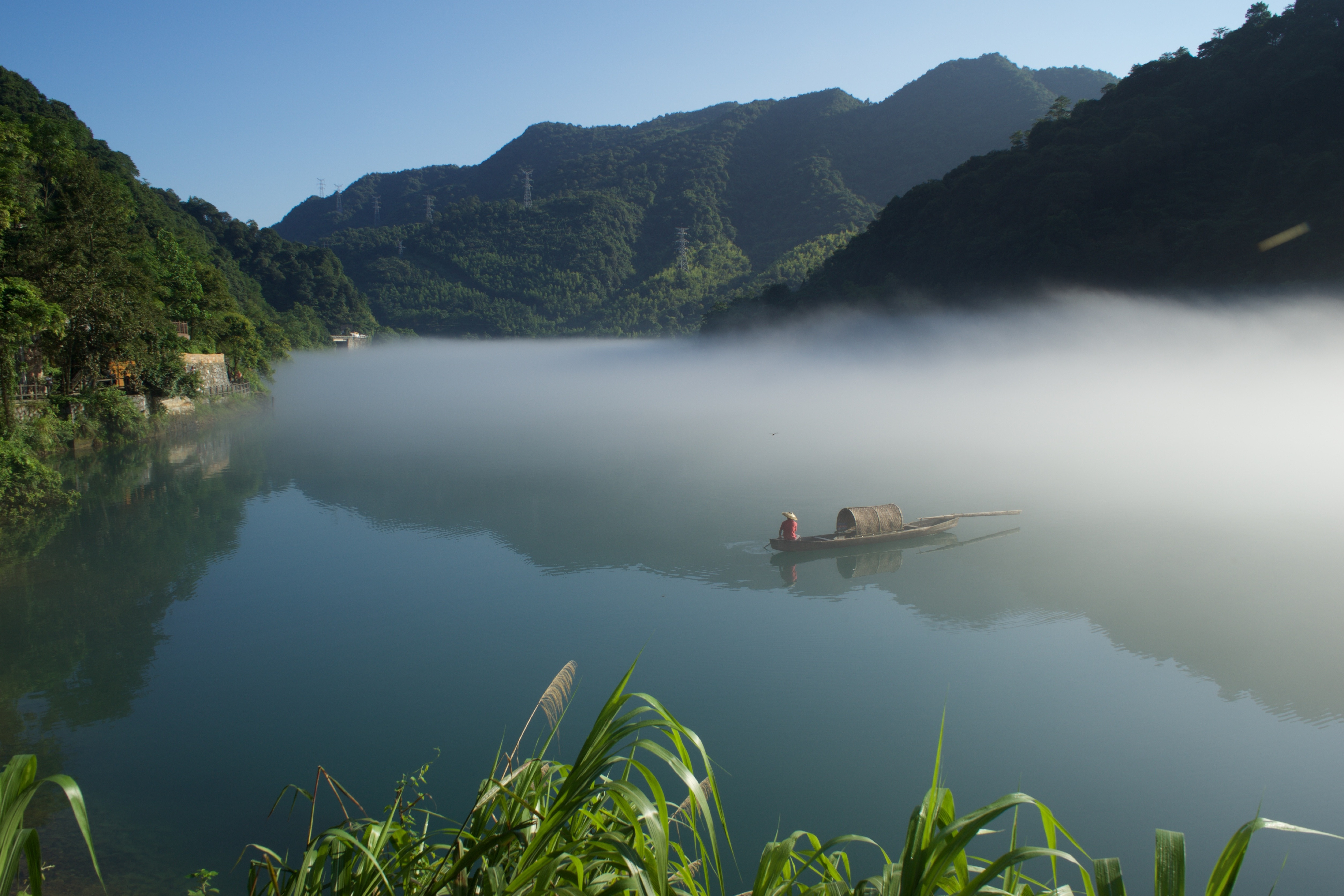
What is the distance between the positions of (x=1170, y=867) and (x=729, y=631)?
753 centimetres

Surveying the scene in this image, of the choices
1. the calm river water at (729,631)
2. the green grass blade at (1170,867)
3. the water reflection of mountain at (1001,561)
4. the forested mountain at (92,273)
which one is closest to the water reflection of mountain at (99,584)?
the calm river water at (729,631)

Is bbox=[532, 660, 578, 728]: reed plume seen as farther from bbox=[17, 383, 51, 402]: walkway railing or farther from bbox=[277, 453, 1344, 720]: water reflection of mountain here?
bbox=[17, 383, 51, 402]: walkway railing

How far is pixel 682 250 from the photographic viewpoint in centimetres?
11331

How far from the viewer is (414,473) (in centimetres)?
2011

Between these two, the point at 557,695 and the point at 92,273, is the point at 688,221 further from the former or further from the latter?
the point at 557,695

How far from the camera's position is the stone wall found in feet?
99.7

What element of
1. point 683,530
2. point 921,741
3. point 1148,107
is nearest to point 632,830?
point 921,741

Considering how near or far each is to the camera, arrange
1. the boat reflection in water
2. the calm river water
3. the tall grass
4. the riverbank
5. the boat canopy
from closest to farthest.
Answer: the tall grass
the calm river water
the boat reflection in water
the boat canopy
the riverbank

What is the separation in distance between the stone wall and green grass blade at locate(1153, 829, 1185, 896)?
107 feet

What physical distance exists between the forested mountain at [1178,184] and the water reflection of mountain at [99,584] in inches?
1465

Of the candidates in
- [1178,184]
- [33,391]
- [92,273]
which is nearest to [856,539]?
[92,273]

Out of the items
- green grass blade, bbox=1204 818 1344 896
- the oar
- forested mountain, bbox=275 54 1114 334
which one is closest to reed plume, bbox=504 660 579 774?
green grass blade, bbox=1204 818 1344 896

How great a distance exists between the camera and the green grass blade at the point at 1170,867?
6.23 feet

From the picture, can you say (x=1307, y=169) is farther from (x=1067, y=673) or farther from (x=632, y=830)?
(x=632, y=830)
